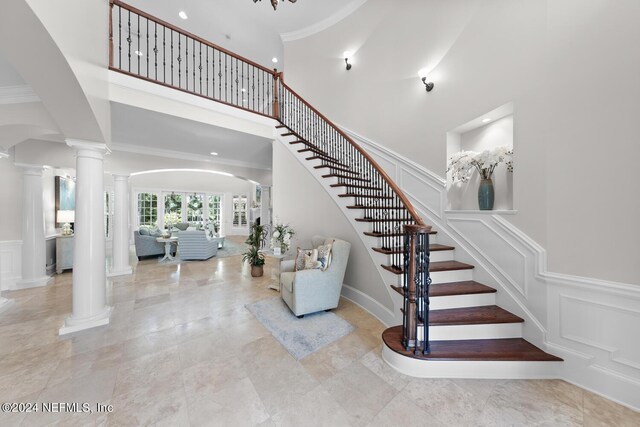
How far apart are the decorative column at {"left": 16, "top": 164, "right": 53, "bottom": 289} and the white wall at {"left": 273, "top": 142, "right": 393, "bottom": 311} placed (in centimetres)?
414

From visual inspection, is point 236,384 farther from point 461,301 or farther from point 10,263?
point 10,263

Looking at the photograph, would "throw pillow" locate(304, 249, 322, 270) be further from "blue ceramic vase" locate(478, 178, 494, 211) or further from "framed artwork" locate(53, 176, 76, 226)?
"framed artwork" locate(53, 176, 76, 226)

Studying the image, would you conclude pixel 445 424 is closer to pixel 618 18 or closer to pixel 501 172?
pixel 501 172

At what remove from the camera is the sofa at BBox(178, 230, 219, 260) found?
5.76 metres

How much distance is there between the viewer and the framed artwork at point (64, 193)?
16.6 ft

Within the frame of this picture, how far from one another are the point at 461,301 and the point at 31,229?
6750 millimetres

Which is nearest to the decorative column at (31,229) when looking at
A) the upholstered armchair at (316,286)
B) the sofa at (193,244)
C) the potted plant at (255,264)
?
the sofa at (193,244)

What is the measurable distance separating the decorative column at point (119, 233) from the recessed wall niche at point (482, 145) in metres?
6.10

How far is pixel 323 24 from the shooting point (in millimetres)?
4926

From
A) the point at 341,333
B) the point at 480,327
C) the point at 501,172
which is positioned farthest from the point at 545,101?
the point at 341,333

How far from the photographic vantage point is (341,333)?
2.46 meters

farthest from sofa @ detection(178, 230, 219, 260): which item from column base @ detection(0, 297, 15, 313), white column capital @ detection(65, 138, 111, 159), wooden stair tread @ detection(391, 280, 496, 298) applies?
wooden stair tread @ detection(391, 280, 496, 298)

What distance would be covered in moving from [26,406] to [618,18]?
508 cm

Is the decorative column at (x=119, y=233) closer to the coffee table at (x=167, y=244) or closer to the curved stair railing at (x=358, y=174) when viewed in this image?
the coffee table at (x=167, y=244)
